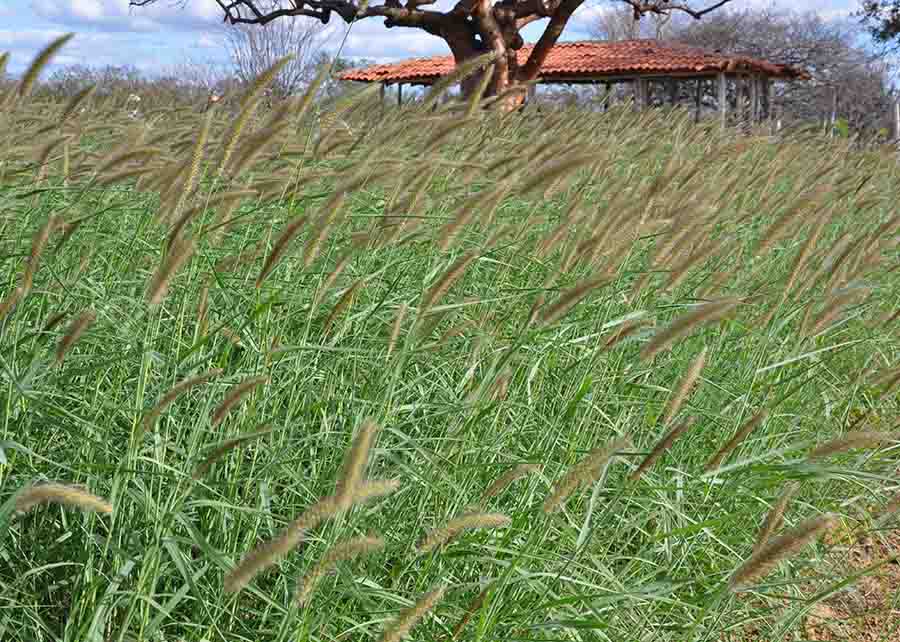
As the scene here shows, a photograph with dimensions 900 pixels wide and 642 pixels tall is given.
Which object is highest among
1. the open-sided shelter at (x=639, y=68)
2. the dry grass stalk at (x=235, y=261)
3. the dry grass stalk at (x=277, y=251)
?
the dry grass stalk at (x=277, y=251)

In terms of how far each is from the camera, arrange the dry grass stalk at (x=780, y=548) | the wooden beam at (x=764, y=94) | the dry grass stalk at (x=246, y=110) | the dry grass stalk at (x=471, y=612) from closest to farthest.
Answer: the dry grass stalk at (x=780, y=548) → the dry grass stalk at (x=471, y=612) → the dry grass stalk at (x=246, y=110) → the wooden beam at (x=764, y=94)

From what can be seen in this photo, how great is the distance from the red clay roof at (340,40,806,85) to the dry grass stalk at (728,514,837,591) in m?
23.9

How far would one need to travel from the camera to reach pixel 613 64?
26.9m

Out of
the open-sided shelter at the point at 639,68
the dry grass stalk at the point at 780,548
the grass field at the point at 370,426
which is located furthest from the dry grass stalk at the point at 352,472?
the open-sided shelter at the point at 639,68

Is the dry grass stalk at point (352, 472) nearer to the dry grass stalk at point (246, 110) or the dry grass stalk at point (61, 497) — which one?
the dry grass stalk at point (61, 497)

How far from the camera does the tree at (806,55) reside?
35.3 meters

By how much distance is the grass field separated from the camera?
1.48 metres

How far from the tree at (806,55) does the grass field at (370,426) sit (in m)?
34.8

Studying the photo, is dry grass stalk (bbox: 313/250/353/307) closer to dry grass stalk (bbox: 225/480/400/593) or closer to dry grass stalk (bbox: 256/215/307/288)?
dry grass stalk (bbox: 256/215/307/288)

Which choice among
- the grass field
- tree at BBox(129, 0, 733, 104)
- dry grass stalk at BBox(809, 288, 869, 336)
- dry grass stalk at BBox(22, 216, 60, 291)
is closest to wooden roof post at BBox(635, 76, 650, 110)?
tree at BBox(129, 0, 733, 104)

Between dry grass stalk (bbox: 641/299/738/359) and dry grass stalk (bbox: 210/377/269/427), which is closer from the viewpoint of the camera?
dry grass stalk (bbox: 210/377/269/427)

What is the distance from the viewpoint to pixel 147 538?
1.52m

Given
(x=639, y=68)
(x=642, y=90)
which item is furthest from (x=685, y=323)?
(x=642, y=90)

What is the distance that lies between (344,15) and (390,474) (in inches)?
617
